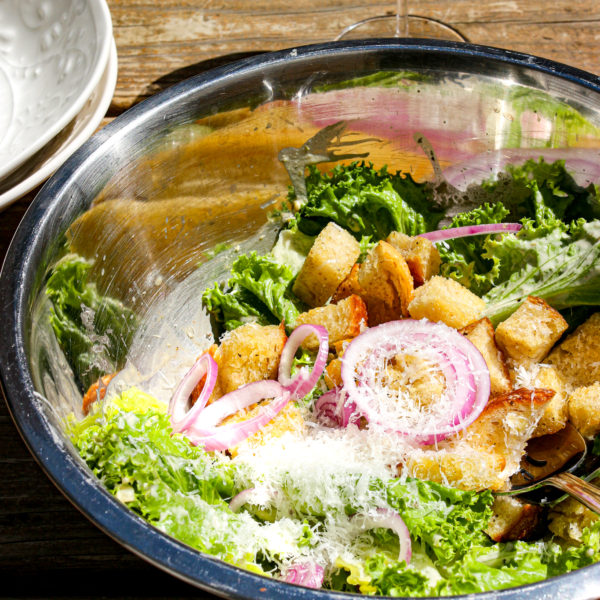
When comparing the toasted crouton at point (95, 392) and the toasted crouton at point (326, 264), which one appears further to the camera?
the toasted crouton at point (326, 264)

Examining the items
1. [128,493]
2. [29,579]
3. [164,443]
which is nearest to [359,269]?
[164,443]

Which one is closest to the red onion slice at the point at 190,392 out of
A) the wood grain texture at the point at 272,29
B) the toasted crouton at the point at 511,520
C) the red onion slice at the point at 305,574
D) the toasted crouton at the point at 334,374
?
the toasted crouton at the point at 334,374

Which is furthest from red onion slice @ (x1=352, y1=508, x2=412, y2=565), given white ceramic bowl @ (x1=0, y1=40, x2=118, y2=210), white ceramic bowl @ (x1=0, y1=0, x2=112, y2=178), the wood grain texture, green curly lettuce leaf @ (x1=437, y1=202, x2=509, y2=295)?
the wood grain texture

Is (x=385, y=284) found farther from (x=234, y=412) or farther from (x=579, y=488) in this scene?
(x=579, y=488)

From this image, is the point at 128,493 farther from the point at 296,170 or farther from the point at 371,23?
the point at 371,23

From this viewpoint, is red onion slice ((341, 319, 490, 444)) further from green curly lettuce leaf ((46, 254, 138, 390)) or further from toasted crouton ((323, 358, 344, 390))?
green curly lettuce leaf ((46, 254, 138, 390))

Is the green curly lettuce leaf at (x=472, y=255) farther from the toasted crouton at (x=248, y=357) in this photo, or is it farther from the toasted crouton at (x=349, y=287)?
the toasted crouton at (x=248, y=357)
